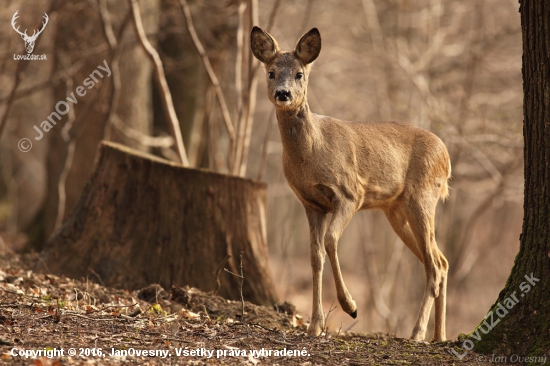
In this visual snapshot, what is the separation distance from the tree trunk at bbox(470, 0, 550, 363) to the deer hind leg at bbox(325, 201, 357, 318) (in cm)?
108

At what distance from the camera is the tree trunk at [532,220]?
16.8 feet

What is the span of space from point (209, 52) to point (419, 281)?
7.38 meters

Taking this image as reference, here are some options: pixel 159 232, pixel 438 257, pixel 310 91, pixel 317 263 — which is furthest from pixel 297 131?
pixel 310 91

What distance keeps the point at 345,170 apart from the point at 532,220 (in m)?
1.64

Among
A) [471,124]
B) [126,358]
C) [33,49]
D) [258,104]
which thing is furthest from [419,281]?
[126,358]

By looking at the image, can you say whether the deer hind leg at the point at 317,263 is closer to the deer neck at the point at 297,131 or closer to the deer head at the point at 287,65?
the deer neck at the point at 297,131

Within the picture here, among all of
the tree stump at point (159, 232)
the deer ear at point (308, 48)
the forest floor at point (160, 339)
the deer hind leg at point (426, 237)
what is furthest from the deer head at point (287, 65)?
the tree stump at point (159, 232)

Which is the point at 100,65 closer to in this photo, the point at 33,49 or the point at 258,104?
the point at 33,49

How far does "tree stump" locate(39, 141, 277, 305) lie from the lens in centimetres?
779

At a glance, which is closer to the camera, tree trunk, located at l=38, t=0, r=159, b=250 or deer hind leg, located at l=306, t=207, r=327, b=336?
deer hind leg, located at l=306, t=207, r=327, b=336

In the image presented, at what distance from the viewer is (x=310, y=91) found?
1717cm

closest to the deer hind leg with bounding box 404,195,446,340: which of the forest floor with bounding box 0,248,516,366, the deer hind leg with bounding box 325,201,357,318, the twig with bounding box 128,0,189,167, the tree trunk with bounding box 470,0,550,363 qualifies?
the forest floor with bounding box 0,248,516,366

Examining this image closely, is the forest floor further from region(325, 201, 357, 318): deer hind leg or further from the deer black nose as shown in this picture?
the deer black nose

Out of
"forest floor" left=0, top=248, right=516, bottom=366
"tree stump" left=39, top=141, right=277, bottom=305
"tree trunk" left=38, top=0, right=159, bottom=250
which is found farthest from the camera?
"tree trunk" left=38, top=0, right=159, bottom=250
